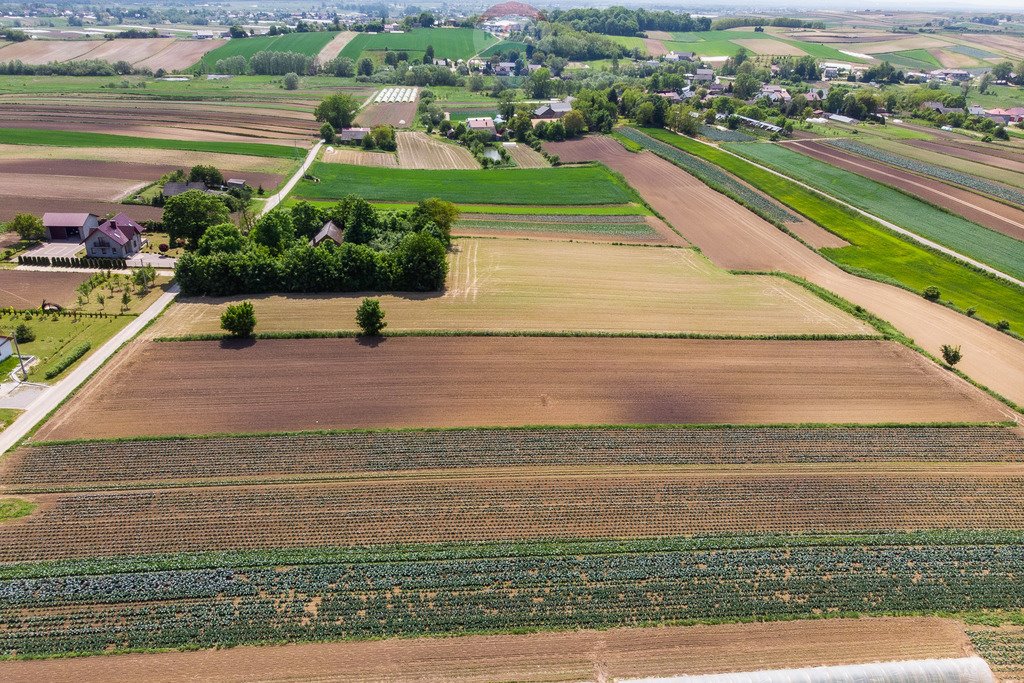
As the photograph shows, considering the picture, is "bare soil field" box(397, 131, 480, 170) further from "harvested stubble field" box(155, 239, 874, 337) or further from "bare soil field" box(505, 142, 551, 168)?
"harvested stubble field" box(155, 239, 874, 337)

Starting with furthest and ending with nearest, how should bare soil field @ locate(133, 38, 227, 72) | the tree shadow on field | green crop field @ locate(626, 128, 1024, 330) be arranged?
bare soil field @ locate(133, 38, 227, 72) < green crop field @ locate(626, 128, 1024, 330) < the tree shadow on field

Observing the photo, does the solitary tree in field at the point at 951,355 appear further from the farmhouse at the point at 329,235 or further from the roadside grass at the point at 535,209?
the farmhouse at the point at 329,235

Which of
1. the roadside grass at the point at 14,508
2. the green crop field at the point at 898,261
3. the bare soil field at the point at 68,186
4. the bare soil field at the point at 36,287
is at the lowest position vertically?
the roadside grass at the point at 14,508

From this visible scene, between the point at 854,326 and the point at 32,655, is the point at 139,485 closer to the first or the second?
the point at 32,655

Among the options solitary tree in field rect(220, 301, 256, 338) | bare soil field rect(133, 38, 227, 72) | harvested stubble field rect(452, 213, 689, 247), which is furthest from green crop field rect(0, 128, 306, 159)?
bare soil field rect(133, 38, 227, 72)

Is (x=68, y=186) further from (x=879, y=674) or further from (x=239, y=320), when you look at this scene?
(x=879, y=674)

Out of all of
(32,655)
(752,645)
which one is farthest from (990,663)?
(32,655)

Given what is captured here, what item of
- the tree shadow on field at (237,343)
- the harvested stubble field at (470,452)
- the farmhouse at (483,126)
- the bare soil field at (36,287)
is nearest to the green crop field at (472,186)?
the farmhouse at (483,126)
